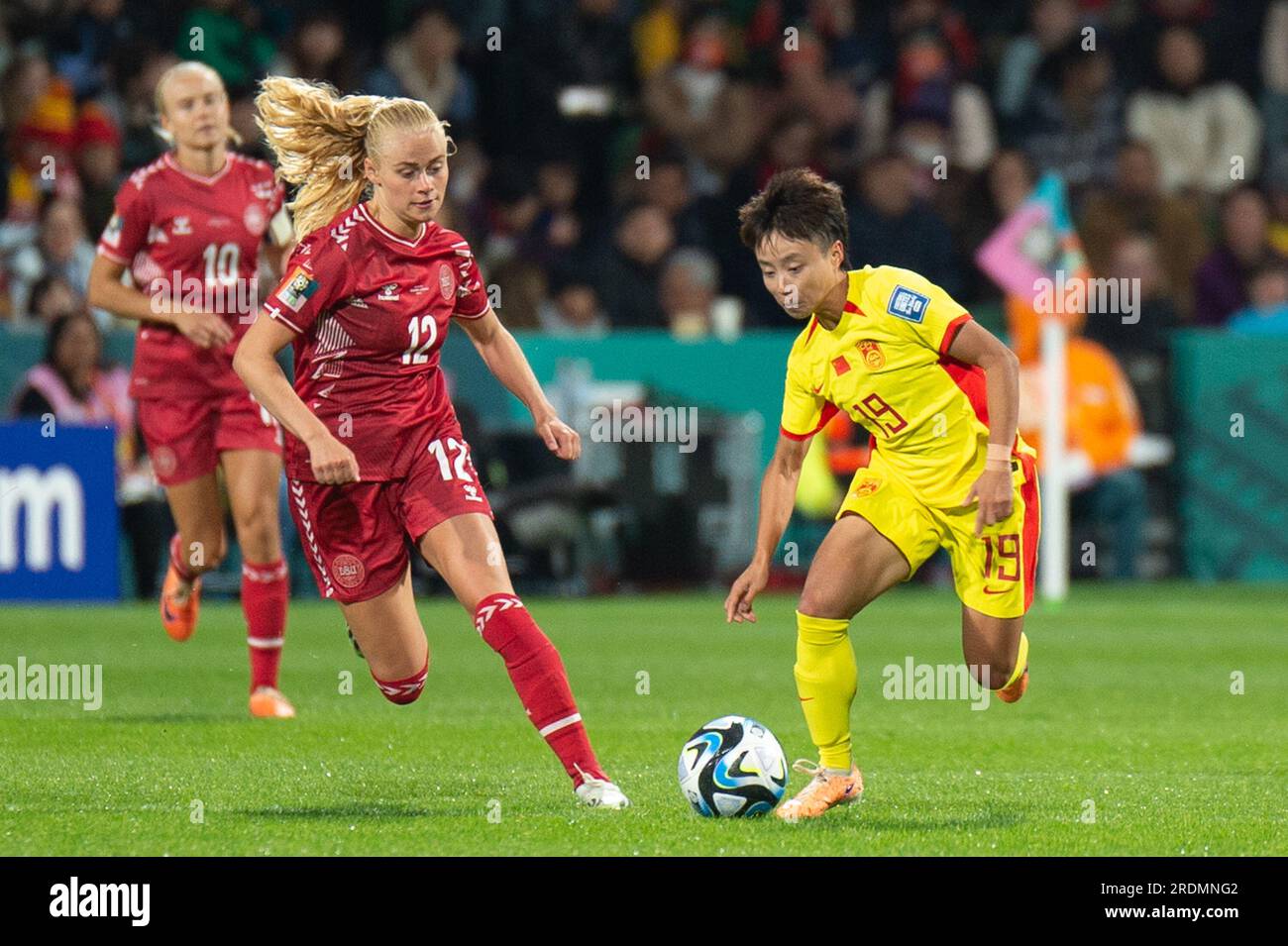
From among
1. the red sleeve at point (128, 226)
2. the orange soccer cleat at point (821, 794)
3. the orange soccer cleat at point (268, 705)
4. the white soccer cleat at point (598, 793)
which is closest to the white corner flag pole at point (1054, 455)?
the orange soccer cleat at point (268, 705)

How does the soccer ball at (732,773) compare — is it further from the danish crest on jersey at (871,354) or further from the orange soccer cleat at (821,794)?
the danish crest on jersey at (871,354)

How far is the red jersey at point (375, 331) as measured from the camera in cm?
655

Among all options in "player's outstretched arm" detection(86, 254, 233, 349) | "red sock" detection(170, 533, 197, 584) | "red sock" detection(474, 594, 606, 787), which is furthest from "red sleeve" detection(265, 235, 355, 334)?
"red sock" detection(170, 533, 197, 584)

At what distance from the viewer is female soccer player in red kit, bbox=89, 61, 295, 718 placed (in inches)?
354

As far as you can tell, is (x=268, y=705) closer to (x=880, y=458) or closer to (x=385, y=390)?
(x=385, y=390)

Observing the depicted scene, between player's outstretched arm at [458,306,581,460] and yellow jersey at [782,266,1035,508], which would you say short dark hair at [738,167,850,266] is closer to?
yellow jersey at [782,266,1035,508]

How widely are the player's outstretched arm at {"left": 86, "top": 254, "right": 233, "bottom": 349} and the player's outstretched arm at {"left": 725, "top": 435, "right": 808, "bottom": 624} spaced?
9.58ft

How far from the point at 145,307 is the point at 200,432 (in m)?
0.55

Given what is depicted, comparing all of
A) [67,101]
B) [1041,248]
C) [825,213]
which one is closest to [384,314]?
[825,213]

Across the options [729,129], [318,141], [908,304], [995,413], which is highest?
[729,129]

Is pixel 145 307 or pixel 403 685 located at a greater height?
pixel 145 307

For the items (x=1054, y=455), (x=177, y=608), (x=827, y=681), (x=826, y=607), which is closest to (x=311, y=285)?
(x=826, y=607)

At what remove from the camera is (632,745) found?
8.20 m
